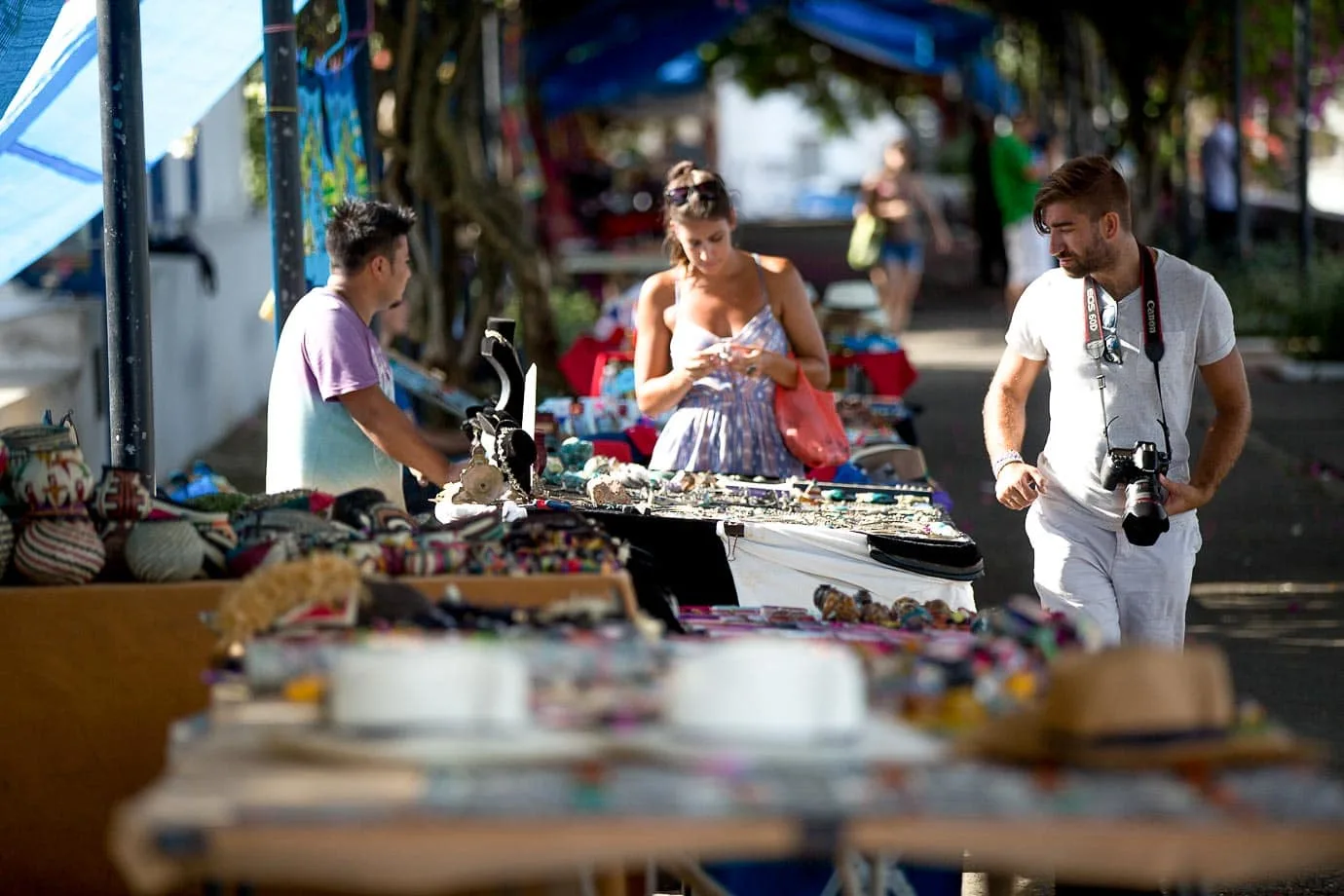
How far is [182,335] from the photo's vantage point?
11664 millimetres

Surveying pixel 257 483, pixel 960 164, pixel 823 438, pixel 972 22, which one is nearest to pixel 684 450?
pixel 823 438

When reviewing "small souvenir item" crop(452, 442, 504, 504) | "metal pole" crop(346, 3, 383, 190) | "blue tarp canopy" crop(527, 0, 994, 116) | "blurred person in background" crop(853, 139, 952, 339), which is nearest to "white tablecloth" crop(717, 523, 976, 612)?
"small souvenir item" crop(452, 442, 504, 504)

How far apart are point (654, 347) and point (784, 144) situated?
5853cm

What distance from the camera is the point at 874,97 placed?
47688 millimetres

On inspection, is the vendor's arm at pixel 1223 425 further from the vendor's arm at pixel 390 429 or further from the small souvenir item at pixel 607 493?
the vendor's arm at pixel 390 429

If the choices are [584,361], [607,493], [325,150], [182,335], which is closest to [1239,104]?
[584,361]

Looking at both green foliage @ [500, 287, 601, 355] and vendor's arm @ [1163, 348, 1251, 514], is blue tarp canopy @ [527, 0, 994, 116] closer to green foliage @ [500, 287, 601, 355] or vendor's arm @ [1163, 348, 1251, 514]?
green foliage @ [500, 287, 601, 355]

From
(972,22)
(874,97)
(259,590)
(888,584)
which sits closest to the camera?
(259,590)

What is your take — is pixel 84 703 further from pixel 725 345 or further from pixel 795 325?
pixel 795 325

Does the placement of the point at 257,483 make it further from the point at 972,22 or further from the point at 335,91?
the point at 972,22

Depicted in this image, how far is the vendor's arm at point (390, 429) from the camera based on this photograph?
5211 millimetres

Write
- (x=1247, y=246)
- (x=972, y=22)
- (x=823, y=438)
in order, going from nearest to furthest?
(x=823, y=438), (x=1247, y=246), (x=972, y=22)

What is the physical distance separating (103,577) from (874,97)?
147 feet

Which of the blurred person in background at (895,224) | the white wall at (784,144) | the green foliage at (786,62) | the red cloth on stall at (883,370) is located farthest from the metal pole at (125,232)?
the white wall at (784,144)
